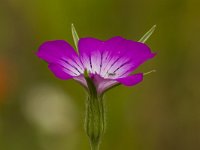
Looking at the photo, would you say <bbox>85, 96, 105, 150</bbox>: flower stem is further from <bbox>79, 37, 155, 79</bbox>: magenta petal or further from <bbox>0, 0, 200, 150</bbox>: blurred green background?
<bbox>0, 0, 200, 150</bbox>: blurred green background

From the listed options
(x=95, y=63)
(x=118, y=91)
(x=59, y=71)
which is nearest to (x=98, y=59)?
(x=95, y=63)

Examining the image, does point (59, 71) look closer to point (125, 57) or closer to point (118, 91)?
point (125, 57)

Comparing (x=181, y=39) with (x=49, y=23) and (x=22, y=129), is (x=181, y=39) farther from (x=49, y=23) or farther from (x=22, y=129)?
(x=22, y=129)

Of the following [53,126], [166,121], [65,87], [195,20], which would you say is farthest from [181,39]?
[53,126]

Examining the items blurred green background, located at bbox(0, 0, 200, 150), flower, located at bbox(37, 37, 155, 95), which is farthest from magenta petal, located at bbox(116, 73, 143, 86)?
blurred green background, located at bbox(0, 0, 200, 150)

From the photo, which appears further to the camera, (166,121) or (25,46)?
(25,46)
